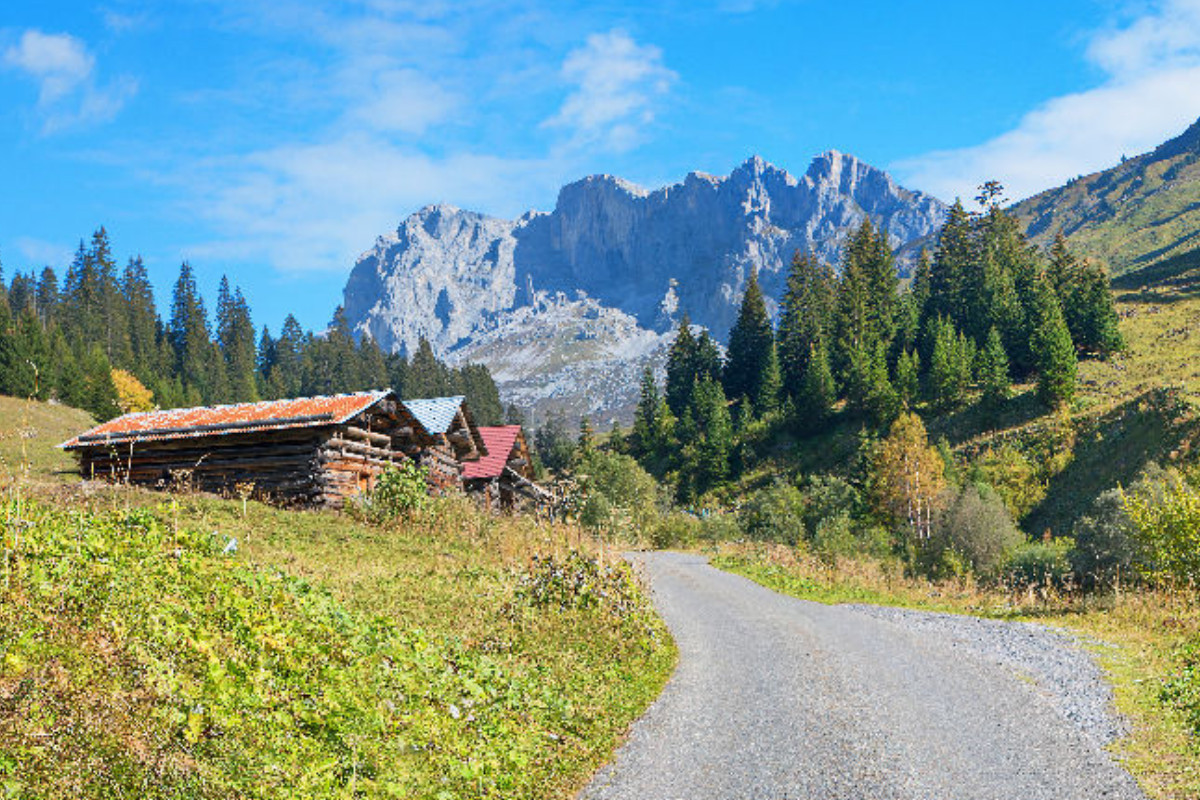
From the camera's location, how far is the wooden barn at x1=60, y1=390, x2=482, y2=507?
25.0m

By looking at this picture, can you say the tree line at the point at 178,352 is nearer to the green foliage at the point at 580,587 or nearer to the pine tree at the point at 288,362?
the pine tree at the point at 288,362

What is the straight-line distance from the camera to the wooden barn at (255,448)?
2495 centimetres

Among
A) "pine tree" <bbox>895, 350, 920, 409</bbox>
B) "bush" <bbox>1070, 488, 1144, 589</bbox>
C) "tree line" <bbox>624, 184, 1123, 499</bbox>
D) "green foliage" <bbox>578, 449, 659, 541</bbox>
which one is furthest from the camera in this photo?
"pine tree" <bbox>895, 350, 920, 409</bbox>

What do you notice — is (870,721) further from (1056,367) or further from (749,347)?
(749,347)

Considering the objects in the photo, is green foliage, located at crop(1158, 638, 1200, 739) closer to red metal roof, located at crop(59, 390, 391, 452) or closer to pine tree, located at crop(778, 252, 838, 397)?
red metal roof, located at crop(59, 390, 391, 452)

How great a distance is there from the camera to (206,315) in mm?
126688

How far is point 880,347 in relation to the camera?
78875 millimetres

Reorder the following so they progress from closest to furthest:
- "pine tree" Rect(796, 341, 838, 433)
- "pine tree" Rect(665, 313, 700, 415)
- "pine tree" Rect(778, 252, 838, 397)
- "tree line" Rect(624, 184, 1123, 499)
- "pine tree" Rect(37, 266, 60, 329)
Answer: "tree line" Rect(624, 184, 1123, 499) → "pine tree" Rect(796, 341, 838, 433) → "pine tree" Rect(778, 252, 838, 397) → "pine tree" Rect(665, 313, 700, 415) → "pine tree" Rect(37, 266, 60, 329)

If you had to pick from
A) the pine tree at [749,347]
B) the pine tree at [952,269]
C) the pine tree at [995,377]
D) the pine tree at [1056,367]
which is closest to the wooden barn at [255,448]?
the pine tree at [1056,367]

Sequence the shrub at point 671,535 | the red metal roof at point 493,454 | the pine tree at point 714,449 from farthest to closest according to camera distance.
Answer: the pine tree at point 714,449 → the shrub at point 671,535 → the red metal roof at point 493,454

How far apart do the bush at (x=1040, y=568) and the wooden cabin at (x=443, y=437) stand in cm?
2038

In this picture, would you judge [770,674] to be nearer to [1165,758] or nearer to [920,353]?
[1165,758]

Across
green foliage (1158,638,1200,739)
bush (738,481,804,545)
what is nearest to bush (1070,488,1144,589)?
green foliage (1158,638,1200,739)

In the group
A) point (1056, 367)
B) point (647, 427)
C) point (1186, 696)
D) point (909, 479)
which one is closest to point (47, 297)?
point (647, 427)
